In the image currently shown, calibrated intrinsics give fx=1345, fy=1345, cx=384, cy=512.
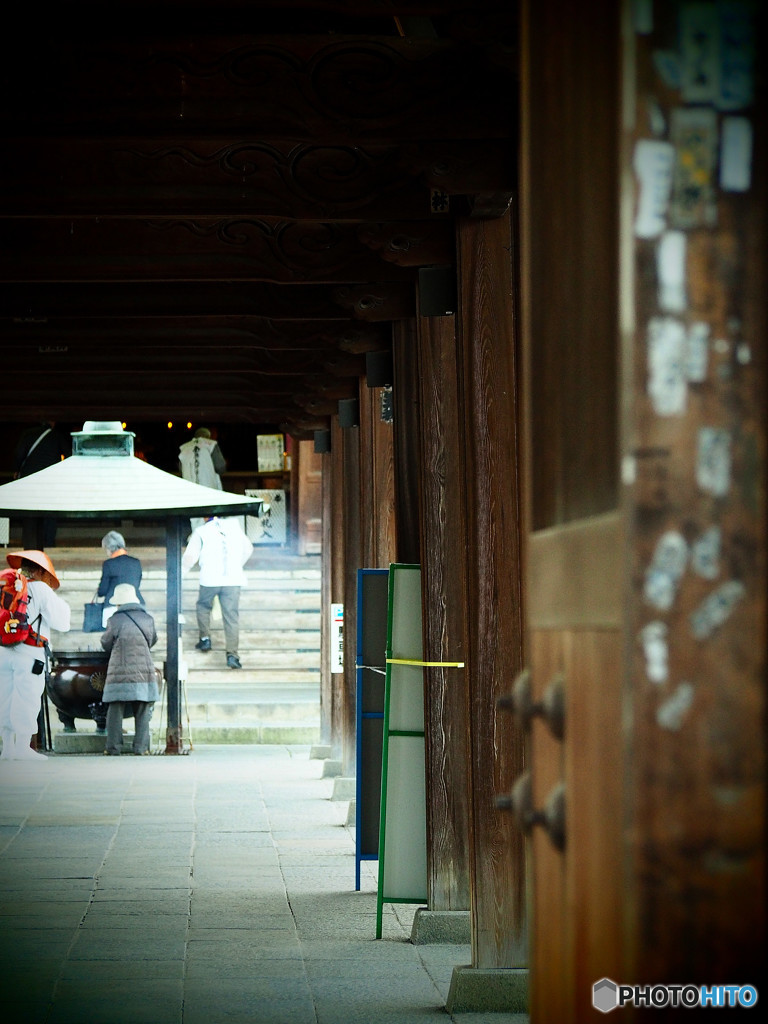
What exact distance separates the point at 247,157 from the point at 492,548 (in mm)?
1986

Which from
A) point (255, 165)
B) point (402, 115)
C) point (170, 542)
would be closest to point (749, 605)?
point (402, 115)

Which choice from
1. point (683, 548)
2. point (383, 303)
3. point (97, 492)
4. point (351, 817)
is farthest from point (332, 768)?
point (683, 548)

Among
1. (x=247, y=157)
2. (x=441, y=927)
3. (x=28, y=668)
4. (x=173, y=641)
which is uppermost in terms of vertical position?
(x=247, y=157)

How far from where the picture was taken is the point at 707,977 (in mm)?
1242

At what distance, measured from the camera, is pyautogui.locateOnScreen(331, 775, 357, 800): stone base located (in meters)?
10.6

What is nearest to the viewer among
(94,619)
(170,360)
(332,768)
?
(170,360)

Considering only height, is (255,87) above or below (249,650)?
above

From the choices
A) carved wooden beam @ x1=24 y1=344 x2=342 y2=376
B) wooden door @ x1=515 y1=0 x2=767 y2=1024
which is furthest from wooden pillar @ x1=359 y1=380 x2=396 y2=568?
wooden door @ x1=515 y1=0 x2=767 y2=1024

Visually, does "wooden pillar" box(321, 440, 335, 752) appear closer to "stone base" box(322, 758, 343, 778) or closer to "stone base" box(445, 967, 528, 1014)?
"stone base" box(322, 758, 343, 778)

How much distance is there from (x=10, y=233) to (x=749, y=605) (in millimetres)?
6311

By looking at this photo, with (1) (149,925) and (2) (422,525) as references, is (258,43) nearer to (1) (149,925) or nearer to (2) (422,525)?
(2) (422,525)

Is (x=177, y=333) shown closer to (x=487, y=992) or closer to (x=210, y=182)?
(x=210, y=182)

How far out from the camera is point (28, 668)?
41.8 feet

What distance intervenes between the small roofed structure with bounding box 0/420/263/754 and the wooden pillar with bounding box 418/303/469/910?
7.51 metres
